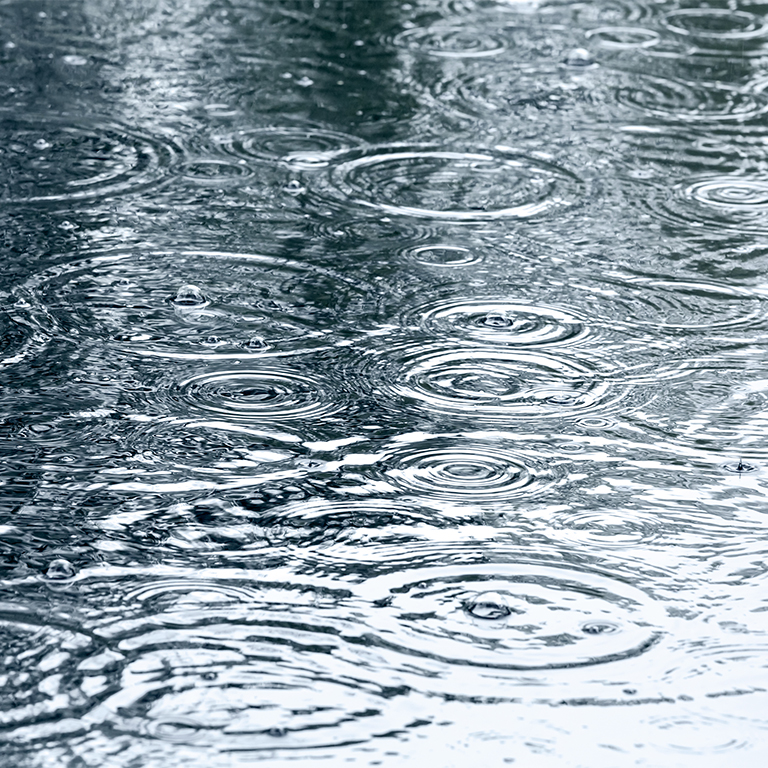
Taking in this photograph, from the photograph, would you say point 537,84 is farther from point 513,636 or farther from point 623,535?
point 513,636

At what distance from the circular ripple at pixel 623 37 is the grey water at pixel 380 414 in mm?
379

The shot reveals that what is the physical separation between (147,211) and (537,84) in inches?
72.7

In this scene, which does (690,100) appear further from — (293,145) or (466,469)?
(466,469)

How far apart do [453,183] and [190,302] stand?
43.5 inches

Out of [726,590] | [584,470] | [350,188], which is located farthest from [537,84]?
[726,590]

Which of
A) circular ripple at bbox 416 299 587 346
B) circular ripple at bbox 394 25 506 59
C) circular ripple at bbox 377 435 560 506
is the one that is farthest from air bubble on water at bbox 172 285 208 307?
circular ripple at bbox 394 25 506 59

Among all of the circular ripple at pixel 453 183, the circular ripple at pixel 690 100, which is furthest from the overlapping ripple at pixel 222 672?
the circular ripple at pixel 690 100

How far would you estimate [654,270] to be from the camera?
346 centimetres

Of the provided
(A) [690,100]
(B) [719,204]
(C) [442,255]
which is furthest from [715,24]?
(C) [442,255]

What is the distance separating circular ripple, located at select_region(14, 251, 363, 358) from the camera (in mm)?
3023

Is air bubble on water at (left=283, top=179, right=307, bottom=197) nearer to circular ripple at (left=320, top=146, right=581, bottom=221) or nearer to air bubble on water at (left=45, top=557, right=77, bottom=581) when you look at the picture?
circular ripple at (left=320, top=146, right=581, bottom=221)

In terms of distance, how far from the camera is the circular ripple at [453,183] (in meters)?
3.81

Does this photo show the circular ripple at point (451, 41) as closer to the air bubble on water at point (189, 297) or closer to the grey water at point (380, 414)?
the grey water at point (380, 414)

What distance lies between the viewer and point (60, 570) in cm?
216
